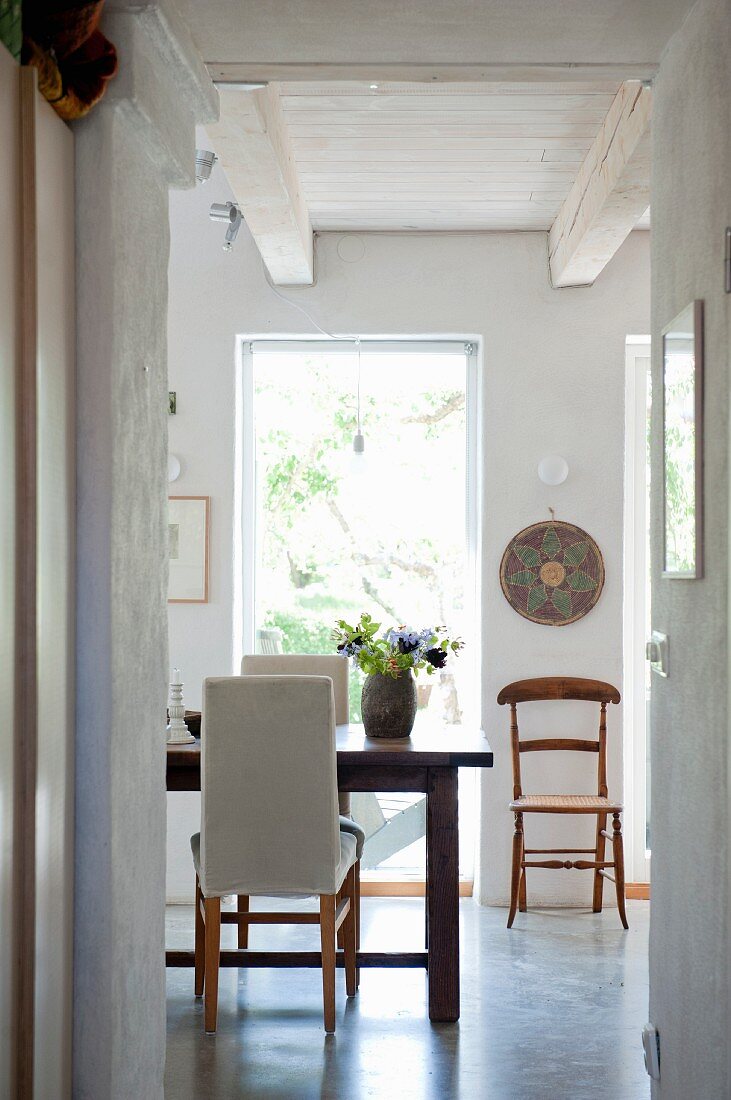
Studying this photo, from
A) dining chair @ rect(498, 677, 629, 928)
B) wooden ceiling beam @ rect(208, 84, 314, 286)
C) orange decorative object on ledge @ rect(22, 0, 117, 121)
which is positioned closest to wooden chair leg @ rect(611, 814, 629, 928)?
dining chair @ rect(498, 677, 629, 928)

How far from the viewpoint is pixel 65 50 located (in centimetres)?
177

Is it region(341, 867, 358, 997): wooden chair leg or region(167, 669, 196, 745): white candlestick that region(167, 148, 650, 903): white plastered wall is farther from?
region(341, 867, 358, 997): wooden chair leg

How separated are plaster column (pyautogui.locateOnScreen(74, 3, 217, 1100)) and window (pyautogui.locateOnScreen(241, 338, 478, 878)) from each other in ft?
9.14

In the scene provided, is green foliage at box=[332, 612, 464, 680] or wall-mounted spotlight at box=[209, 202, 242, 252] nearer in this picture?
green foliage at box=[332, 612, 464, 680]

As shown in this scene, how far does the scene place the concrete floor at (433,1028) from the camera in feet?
9.49

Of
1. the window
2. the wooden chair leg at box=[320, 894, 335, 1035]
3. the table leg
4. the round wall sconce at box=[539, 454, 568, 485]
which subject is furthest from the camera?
the window

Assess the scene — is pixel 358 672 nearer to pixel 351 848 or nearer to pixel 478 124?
pixel 351 848

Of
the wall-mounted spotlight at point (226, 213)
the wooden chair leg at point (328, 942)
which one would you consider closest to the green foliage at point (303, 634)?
the wall-mounted spotlight at point (226, 213)

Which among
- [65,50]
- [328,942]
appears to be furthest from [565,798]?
[65,50]

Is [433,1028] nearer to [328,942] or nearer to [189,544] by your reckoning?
[328,942]

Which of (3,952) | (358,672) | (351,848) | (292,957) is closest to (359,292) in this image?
(358,672)

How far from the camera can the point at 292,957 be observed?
11.1 feet

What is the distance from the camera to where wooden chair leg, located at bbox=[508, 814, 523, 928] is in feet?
14.2

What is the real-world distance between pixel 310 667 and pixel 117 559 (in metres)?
2.45
